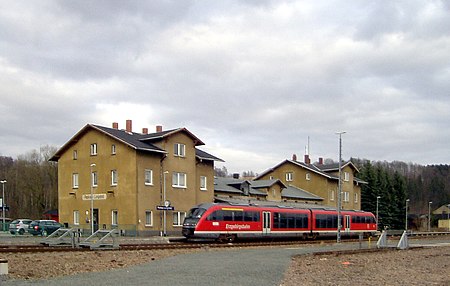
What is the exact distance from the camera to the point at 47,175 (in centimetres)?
8319

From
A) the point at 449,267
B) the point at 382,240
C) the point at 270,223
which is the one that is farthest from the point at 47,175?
the point at 449,267

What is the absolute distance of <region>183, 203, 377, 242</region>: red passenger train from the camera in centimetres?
3700

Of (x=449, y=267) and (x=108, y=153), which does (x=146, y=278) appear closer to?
(x=449, y=267)

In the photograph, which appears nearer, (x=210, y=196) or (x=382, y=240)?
(x=382, y=240)

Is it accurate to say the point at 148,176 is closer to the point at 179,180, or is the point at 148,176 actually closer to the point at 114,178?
the point at 114,178

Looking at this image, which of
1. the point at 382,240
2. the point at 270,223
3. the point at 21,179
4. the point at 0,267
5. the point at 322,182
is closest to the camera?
the point at 0,267

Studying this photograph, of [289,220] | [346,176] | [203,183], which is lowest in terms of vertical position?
[289,220]

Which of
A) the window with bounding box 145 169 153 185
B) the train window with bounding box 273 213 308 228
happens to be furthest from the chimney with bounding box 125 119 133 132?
the train window with bounding box 273 213 308 228

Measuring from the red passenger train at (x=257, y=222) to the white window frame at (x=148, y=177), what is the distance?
43.2ft

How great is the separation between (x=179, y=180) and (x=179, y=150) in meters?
2.84

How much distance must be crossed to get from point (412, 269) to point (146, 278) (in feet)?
36.4

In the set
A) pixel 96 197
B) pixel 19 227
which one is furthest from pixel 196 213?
pixel 19 227

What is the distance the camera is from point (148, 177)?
51.5m

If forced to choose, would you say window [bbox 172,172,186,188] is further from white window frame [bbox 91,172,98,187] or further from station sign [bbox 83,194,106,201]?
white window frame [bbox 91,172,98,187]
